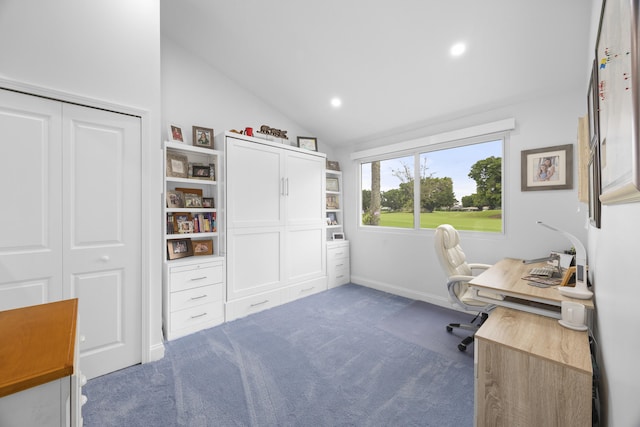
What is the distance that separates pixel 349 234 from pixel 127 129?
3.46 metres

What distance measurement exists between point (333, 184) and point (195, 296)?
2785mm

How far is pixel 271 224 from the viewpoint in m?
3.59

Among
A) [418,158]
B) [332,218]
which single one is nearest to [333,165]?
[332,218]

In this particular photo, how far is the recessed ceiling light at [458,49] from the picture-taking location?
2.46 m

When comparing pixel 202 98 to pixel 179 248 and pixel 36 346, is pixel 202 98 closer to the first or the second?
pixel 179 248

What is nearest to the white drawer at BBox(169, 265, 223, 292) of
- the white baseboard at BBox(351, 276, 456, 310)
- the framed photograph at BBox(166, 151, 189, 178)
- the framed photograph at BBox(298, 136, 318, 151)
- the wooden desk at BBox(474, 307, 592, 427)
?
the framed photograph at BBox(166, 151, 189, 178)

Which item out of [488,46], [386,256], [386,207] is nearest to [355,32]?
[488,46]

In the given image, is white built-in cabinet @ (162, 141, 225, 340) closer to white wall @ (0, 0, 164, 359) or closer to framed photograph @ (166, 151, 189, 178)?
framed photograph @ (166, 151, 189, 178)

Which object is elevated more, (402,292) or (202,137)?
(202,137)

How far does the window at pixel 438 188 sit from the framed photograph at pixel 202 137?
2423 millimetres

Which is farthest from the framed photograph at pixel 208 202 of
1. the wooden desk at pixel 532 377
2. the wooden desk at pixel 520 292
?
the wooden desk at pixel 532 377

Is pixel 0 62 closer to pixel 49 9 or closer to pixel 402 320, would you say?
pixel 49 9

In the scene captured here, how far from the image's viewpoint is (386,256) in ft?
13.7

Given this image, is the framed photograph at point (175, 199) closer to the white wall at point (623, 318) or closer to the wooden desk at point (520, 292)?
the wooden desk at point (520, 292)
